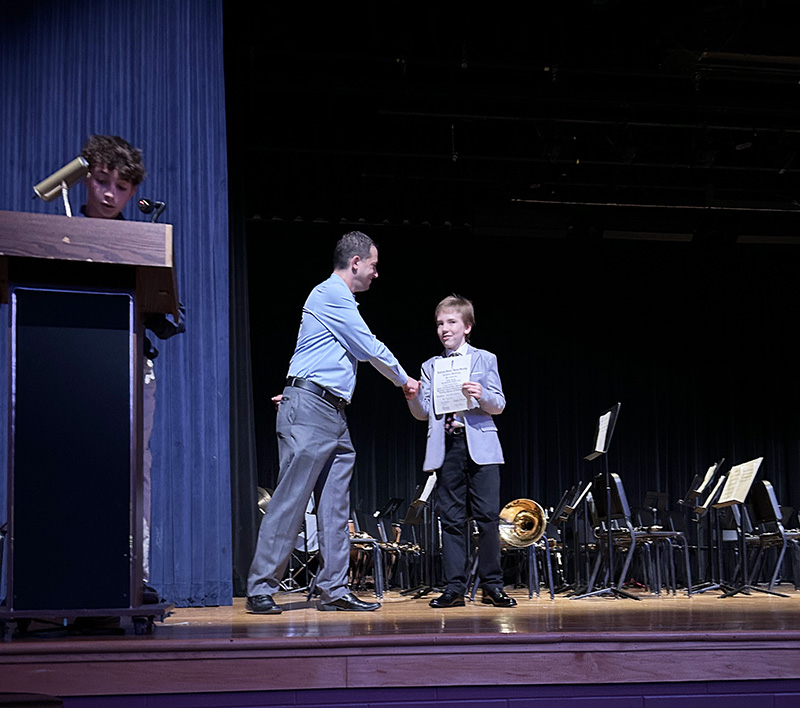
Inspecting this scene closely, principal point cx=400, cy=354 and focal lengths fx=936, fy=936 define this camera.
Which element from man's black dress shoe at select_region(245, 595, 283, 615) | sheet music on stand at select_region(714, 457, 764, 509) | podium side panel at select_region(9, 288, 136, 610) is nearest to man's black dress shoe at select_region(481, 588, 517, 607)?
man's black dress shoe at select_region(245, 595, 283, 615)

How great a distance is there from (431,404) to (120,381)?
6.90 feet

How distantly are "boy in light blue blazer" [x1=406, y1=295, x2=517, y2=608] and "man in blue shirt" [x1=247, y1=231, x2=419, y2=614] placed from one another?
0.54 meters

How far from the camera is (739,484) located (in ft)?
22.6

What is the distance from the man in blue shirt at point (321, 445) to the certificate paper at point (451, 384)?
15.6 inches

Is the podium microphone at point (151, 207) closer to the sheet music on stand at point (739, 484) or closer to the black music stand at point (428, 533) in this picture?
the black music stand at point (428, 533)

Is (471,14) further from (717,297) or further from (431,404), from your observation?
(717,297)

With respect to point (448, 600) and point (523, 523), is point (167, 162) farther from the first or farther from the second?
point (523, 523)

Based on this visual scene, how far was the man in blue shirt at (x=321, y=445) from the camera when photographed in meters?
3.84

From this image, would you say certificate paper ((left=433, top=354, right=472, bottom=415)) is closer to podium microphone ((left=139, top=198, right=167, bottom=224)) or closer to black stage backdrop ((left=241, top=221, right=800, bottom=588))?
podium microphone ((left=139, top=198, right=167, bottom=224))

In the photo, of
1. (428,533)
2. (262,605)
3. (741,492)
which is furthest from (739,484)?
(262,605)

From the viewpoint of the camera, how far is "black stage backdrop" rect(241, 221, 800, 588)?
12539 millimetres

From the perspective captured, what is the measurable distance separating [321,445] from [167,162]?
208 cm

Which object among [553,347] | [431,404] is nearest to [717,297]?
[553,347]

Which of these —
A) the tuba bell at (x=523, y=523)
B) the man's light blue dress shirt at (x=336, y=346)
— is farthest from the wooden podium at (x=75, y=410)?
the tuba bell at (x=523, y=523)
